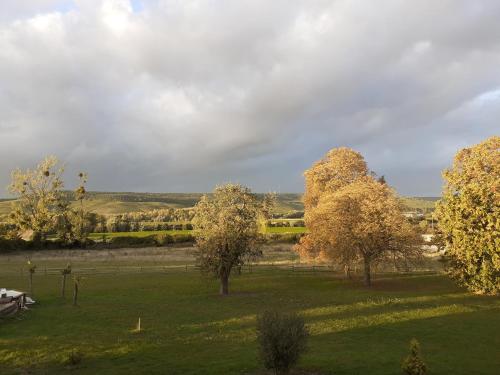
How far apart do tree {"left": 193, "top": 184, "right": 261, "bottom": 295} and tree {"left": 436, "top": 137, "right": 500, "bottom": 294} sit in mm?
17295

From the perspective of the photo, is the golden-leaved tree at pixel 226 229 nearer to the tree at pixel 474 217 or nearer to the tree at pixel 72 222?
the tree at pixel 474 217

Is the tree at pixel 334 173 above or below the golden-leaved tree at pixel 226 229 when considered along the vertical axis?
above

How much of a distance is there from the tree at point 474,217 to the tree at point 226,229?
1729cm

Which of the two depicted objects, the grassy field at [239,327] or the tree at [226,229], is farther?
the tree at [226,229]

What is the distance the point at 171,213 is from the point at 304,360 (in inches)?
6522

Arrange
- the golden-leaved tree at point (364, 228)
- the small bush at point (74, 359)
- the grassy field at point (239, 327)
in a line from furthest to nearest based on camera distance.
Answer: the golden-leaved tree at point (364, 228)
the small bush at point (74, 359)
the grassy field at point (239, 327)

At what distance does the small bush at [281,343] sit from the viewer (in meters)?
15.8

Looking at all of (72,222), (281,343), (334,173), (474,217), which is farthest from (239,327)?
(72,222)

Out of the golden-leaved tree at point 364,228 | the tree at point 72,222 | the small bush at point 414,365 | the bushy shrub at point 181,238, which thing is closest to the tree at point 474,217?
the golden-leaved tree at point 364,228

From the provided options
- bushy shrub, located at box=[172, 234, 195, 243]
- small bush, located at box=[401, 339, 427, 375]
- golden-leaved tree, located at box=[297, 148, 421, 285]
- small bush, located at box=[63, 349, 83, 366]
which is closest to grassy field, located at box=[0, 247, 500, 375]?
small bush, located at box=[63, 349, 83, 366]

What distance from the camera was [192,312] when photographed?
102ft

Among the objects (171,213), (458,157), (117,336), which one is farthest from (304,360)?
(171,213)

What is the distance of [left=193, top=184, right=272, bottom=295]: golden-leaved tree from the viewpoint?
127 feet

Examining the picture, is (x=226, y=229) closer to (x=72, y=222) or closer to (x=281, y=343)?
(x=281, y=343)
